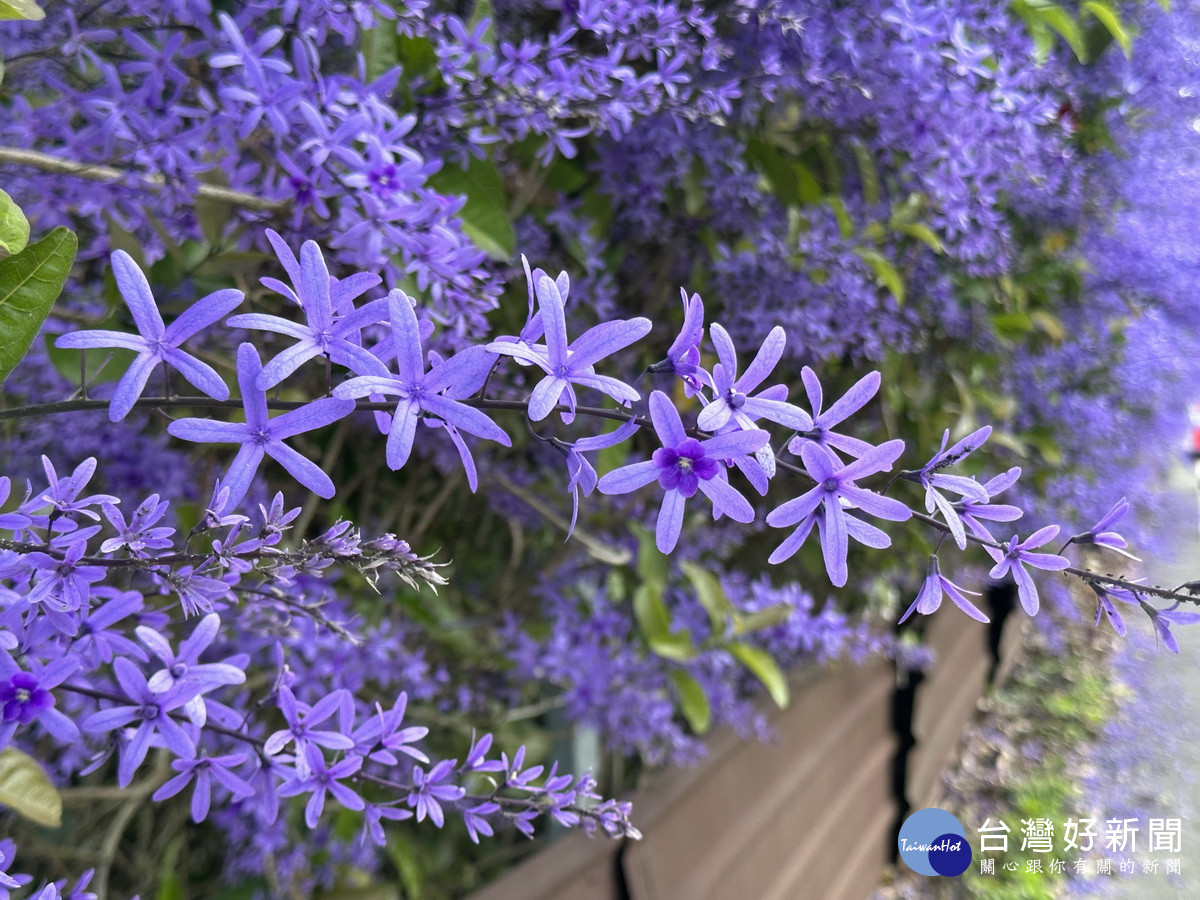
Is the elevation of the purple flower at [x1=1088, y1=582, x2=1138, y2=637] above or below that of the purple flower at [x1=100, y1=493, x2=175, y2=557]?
above

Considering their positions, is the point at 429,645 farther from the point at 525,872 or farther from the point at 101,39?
the point at 101,39

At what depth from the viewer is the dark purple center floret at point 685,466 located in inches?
13.2

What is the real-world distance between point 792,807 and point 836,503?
79.8 inches

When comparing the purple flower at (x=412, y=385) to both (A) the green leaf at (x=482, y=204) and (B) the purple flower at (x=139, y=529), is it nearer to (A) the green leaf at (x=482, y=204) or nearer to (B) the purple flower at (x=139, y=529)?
(B) the purple flower at (x=139, y=529)

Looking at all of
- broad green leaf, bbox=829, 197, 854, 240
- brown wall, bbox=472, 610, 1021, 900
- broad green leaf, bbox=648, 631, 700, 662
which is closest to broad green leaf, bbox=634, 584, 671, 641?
broad green leaf, bbox=648, 631, 700, 662

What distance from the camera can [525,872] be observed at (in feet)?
4.37

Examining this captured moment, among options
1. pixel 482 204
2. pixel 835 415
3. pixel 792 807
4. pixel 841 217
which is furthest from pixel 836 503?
pixel 792 807

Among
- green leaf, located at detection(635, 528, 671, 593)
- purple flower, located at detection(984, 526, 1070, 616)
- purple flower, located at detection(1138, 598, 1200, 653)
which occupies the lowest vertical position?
green leaf, located at detection(635, 528, 671, 593)

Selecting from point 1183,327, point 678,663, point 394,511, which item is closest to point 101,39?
point 394,511

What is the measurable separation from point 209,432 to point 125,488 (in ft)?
2.17

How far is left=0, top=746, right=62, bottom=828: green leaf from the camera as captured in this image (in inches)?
19.3

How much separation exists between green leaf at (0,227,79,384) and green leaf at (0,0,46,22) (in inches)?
5.3

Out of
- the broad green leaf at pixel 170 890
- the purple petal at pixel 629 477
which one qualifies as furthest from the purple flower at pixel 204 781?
the broad green leaf at pixel 170 890

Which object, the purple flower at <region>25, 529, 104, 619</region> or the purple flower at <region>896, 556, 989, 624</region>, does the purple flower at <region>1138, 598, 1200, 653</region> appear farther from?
A: the purple flower at <region>25, 529, 104, 619</region>
